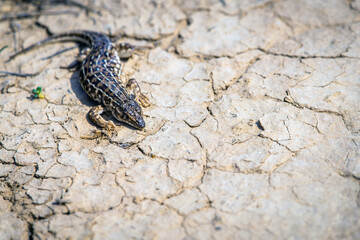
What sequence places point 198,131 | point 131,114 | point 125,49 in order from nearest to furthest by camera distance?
point 198,131 → point 131,114 → point 125,49

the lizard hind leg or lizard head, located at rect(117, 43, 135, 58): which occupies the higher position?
lizard head, located at rect(117, 43, 135, 58)

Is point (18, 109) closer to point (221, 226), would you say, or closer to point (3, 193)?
point (3, 193)

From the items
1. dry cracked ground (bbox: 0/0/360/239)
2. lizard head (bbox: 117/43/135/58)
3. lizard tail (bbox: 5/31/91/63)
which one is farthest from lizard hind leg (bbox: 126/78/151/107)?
lizard tail (bbox: 5/31/91/63)

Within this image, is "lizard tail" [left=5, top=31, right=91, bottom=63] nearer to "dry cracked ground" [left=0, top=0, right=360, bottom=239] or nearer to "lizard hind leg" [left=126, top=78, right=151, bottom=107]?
"dry cracked ground" [left=0, top=0, right=360, bottom=239]

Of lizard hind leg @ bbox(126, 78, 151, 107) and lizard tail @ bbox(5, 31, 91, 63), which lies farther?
lizard tail @ bbox(5, 31, 91, 63)

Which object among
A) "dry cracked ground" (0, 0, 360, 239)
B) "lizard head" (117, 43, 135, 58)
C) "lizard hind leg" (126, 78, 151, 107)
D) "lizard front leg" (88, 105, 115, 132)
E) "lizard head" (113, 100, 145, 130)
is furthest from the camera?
"lizard head" (117, 43, 135, 58)

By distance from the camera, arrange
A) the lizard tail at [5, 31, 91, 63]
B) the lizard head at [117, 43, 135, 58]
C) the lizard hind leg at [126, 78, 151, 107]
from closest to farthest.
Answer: the lizard hind leg at [126, 78, 151, 107]
the lizard head at [117, 43, 135, 58]
the lizard tail at [5, 31, 91, 63]

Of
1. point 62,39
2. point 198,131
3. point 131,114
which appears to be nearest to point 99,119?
point 131,114

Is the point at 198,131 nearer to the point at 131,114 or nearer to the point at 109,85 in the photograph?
Result: the point at 131,114
